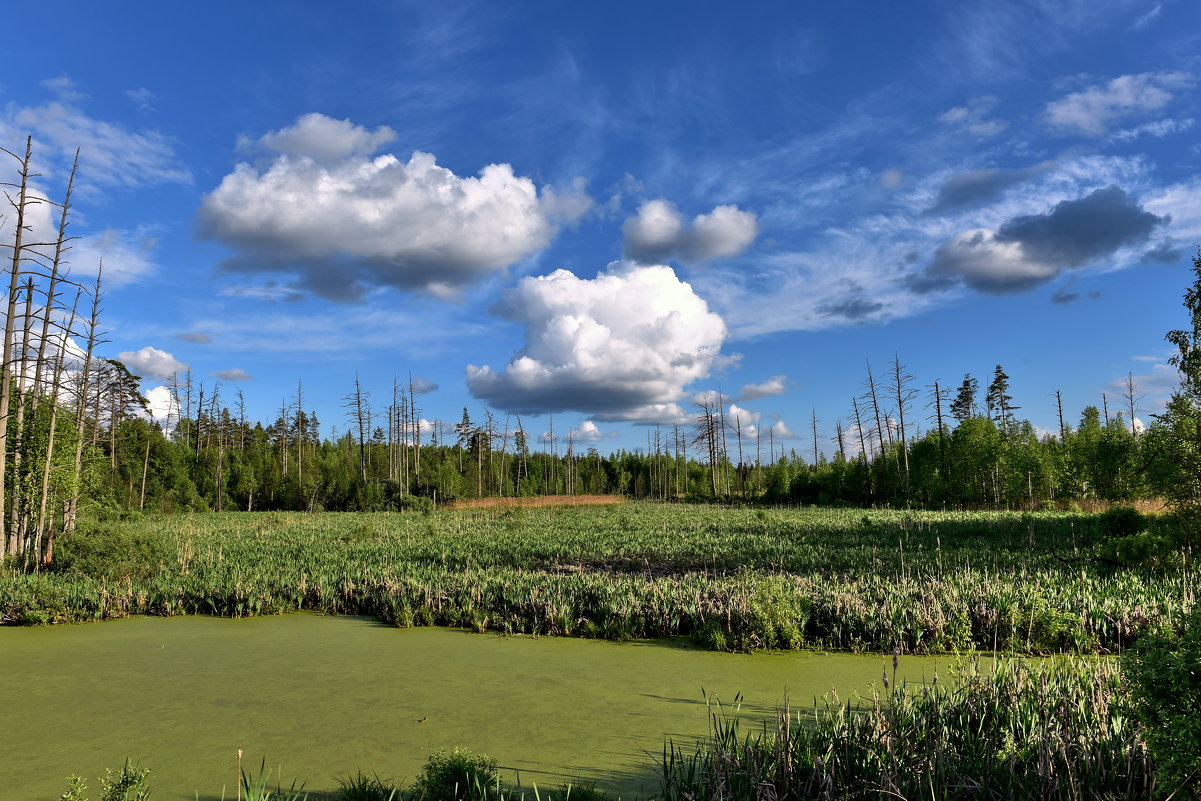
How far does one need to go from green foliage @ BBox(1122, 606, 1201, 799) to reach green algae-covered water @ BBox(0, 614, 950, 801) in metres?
1.54

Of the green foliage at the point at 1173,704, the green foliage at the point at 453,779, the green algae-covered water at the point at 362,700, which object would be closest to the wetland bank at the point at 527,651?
the green algae-covered water at the point at 362,700

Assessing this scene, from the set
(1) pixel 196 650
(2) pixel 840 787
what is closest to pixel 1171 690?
(2) pixel 840 787

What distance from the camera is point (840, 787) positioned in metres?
3.65

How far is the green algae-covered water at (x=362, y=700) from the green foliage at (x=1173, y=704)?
1.54 metres

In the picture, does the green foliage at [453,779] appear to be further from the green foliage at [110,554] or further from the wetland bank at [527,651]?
the green foliage at [110,554]

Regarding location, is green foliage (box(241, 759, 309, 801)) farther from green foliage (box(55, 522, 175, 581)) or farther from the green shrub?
the green shrub

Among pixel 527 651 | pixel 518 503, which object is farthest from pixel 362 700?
pixel 518 503

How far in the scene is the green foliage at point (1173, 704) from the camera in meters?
2.79

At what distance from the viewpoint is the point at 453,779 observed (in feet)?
14.6

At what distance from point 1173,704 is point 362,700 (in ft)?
22.5

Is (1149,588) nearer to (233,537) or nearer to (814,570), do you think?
(814,570)

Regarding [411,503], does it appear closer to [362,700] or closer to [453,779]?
[362,700]

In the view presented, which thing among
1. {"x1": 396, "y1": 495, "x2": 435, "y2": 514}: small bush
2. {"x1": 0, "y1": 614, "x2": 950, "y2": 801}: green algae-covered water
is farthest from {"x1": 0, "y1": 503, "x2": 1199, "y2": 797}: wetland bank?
{"x1": 396, "y1": 495, "x2": 435, "y2": 514}: small bush

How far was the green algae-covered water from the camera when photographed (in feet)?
17.4
